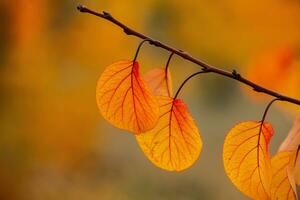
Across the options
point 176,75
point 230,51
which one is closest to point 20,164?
point 176,75

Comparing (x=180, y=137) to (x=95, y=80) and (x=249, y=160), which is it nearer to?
(x=249, y=160)

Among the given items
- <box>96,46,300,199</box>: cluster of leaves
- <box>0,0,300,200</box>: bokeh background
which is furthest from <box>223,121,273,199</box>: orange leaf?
<box>0,0,300,200</box>: bokeh background

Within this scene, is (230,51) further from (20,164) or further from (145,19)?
(20,164)

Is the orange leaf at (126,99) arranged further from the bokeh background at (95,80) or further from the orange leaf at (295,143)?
the bokeh background at (95,80)

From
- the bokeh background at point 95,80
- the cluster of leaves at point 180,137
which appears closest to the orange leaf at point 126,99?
the cluster of leaves at point 180,137

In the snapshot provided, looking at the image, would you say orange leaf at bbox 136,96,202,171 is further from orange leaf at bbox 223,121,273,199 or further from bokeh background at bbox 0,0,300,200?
bokeh background at bbox 0,0,300,200

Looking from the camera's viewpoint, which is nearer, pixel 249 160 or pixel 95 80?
pixel 249 160

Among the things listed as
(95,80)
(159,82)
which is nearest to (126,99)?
(159,82)
